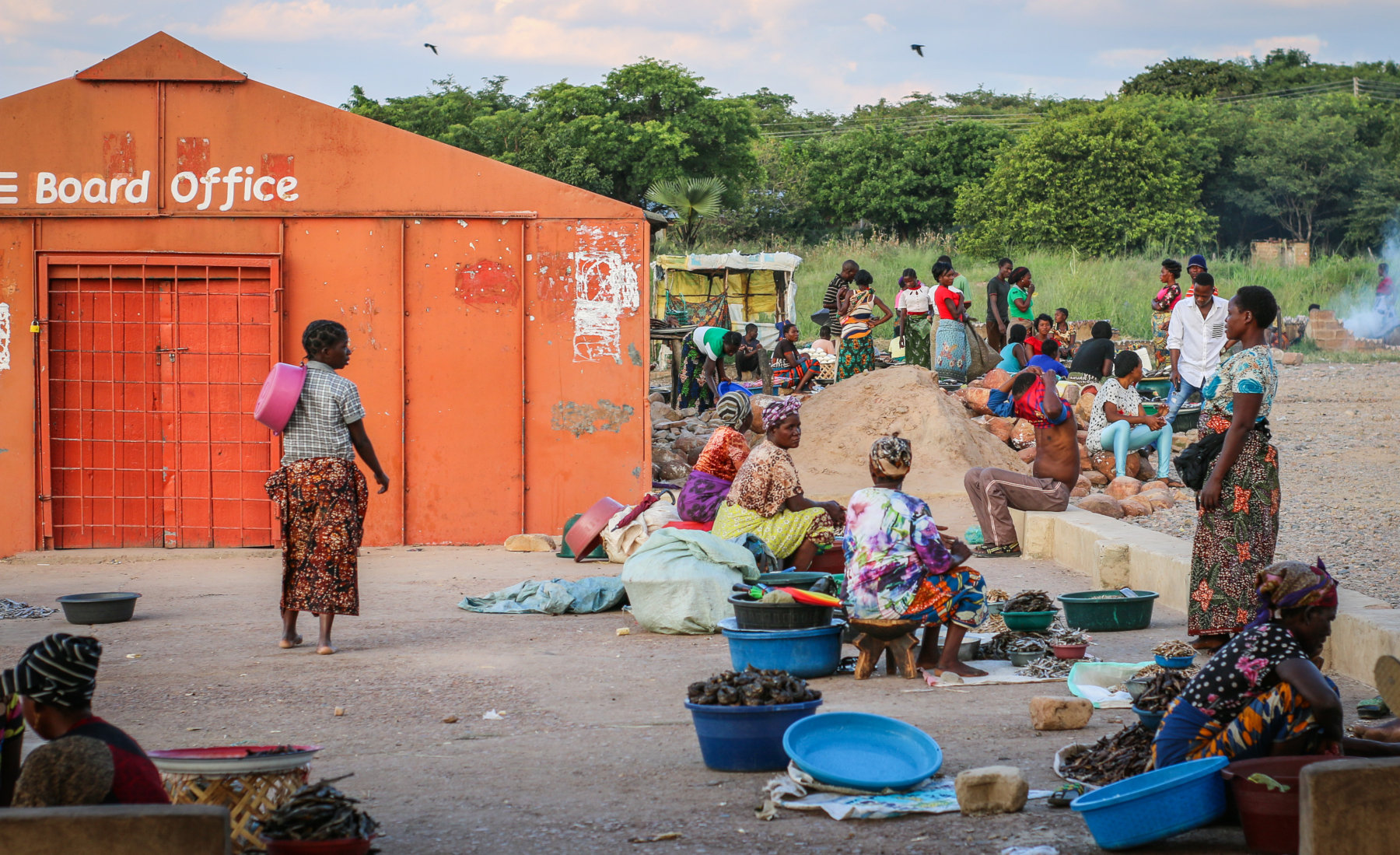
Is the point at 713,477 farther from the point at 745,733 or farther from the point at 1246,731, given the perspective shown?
the point at 1246,731

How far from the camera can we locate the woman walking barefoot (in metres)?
6.84

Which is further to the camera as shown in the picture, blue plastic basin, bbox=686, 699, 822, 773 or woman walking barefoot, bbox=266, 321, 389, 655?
woman walking barefoot, bbox=266, 321, 389, 655

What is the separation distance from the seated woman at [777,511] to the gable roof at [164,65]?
6.17 metres

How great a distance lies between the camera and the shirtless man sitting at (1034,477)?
9500 millimetres

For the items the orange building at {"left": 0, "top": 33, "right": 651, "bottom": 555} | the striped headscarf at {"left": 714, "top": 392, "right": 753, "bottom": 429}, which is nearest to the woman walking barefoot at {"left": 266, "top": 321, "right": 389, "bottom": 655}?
the orange building at {"left": 0, "top": 33, "right": 651, "bottom": 555}

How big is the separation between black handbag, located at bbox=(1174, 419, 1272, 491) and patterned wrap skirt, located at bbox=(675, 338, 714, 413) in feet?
40.0

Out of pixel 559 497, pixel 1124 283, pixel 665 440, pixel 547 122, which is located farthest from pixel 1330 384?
pixel 547 122

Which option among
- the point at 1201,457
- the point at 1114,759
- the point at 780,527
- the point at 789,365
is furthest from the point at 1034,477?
the point at 789,365

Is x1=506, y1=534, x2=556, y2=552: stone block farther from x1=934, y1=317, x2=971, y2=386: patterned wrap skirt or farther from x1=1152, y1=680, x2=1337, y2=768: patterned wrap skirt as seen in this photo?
x1=934, y1=317, x2=971, y2=386: patterned wrap skirt

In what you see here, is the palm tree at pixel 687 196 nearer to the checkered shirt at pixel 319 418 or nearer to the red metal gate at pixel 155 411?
the red metal gate at pixel 155 411

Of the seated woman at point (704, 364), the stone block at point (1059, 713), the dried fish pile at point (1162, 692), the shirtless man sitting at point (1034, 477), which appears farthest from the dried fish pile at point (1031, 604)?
the seated woman at point (704, 364)

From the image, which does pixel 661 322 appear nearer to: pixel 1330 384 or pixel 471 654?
pixel 1330 384

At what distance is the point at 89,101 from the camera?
1081cm

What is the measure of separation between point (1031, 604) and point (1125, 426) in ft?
19.9
